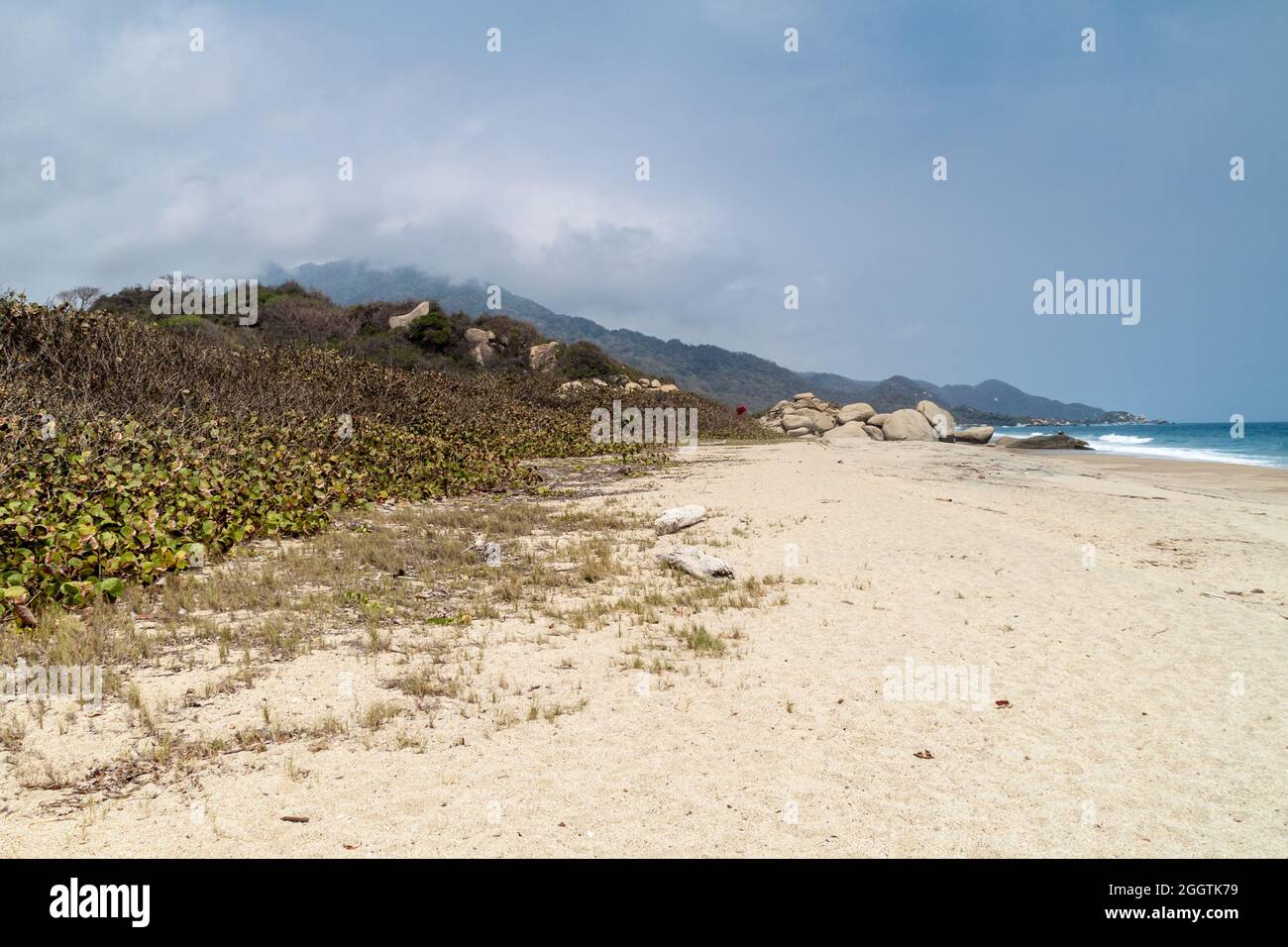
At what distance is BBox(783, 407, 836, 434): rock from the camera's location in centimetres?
5112

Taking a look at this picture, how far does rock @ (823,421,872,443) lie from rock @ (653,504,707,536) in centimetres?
3278

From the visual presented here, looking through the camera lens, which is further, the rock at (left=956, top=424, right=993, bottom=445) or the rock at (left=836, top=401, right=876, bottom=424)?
the rock at (left=836, top=401, right=876, bottom=424)

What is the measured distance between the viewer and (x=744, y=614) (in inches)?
299

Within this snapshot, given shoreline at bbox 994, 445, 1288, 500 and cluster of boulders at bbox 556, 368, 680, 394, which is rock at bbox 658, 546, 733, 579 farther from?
cluster of boulders at bbox 556, 368, 680, 394

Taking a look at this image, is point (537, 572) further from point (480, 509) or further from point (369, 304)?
point (369, 304)

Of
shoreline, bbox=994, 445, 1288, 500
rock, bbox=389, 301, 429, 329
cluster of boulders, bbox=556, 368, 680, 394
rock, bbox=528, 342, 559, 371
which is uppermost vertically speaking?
rock, bbox=389, 301, 429, 329

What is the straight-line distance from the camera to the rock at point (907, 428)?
4691cm

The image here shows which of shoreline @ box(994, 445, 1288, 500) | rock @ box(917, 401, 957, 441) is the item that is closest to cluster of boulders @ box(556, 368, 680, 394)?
rock @ box(917, 401, 957, 441)

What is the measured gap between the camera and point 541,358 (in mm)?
46062

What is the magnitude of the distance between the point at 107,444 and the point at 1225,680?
43.1ft

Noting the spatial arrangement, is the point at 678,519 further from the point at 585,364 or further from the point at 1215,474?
the point at 585,364

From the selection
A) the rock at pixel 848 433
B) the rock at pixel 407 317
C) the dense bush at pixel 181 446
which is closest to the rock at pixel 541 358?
the rock at pixel 407 317

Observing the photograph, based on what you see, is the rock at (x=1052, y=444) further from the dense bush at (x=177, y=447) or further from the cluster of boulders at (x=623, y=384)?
the dense bush at (x=177, y=447)
